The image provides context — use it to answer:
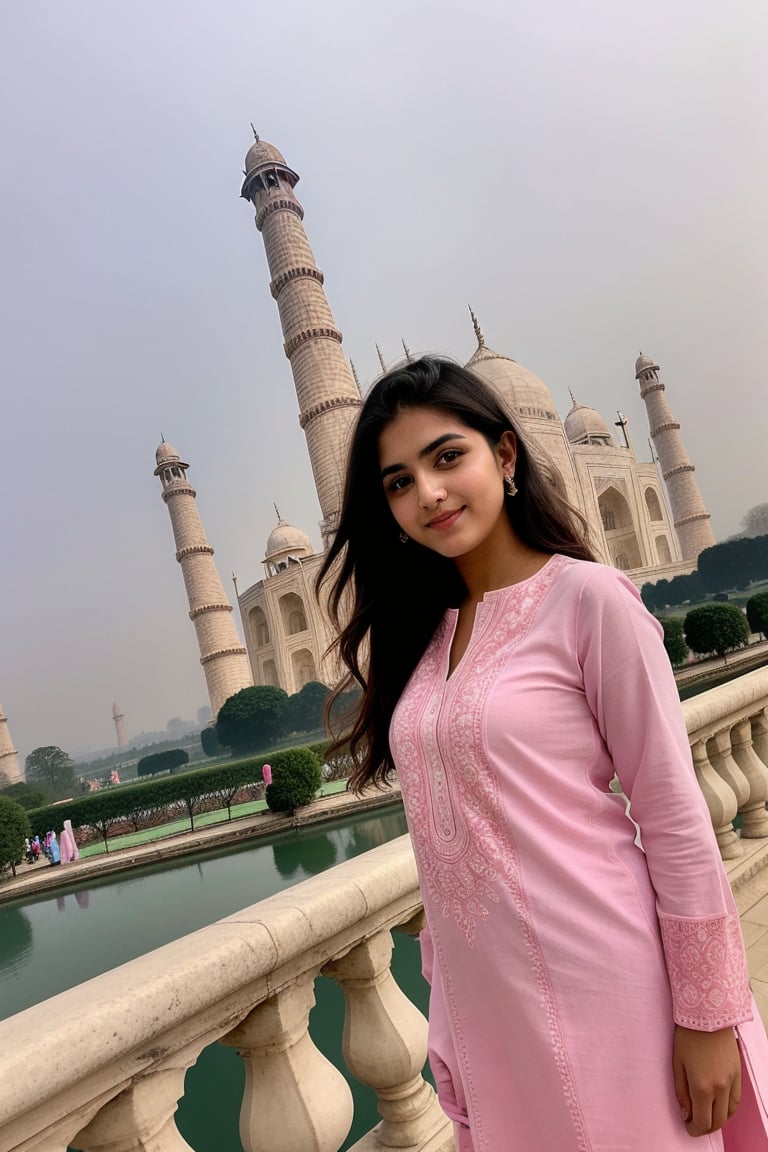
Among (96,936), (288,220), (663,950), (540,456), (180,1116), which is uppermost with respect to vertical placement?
(288,220)

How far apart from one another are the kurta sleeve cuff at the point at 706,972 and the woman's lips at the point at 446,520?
531 mm

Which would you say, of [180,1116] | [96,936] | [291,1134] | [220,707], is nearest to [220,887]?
[96,936]

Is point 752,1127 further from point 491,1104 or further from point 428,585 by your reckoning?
point 428,585

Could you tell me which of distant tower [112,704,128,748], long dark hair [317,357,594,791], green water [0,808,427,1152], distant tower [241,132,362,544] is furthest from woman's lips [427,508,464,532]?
distant tower [112,704,128,748]

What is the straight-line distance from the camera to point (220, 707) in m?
24.2

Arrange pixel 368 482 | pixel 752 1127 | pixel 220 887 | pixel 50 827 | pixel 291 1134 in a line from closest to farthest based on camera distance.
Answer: pixel 752 1127 → pixel 291 1134 → pixel 368 482 → pixel 220 887 → pixel 50 827

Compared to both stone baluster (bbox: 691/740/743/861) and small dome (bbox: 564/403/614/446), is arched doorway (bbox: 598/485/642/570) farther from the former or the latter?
stone baluster (bbox: 691/740/743/861)

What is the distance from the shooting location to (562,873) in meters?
0.80

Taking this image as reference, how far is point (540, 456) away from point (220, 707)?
24.2 metres

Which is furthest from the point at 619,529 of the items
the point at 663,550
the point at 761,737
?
the point at 761,737

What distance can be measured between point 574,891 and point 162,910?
8817 millimetres

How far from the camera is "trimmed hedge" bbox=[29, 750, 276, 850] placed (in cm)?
1378

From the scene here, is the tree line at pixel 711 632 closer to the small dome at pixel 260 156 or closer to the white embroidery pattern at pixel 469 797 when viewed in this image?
the white embroidery pattern at pixel 469 797

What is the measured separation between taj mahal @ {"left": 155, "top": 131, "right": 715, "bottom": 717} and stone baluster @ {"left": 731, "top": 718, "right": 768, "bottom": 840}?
16.2 m
